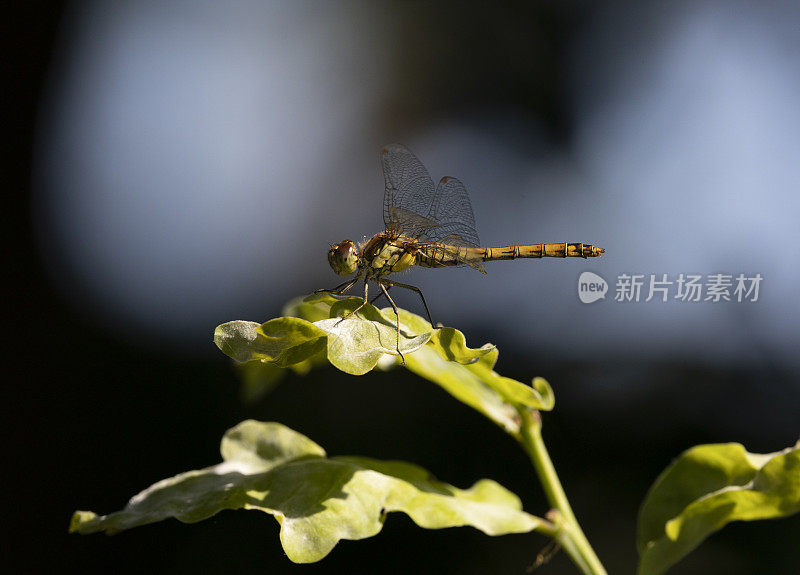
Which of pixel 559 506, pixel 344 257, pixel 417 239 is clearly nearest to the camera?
pixel 559 506

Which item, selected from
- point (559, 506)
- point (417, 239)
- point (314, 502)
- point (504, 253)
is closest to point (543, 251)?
point (504, 253)

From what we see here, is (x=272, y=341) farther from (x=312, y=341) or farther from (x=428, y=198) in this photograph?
(x=428, y=198)

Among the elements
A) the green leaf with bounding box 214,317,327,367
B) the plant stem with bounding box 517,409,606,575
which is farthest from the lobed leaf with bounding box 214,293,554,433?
the plant stem with bounding box 517,409,606,575

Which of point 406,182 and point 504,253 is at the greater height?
point 406,182

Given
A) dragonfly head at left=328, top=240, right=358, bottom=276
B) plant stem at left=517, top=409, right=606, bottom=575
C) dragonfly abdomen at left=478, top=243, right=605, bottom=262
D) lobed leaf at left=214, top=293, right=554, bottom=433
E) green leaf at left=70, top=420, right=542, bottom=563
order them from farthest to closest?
dragonfly abdomen at left=478, top=243, right=605, bottom=262, dragonfly head at left=328, top=240, right=358, bottom=276, plant stem at left=517, top=409, right=606, bottom=575, green leaf at left=70, top=420, right=542, bottom=563, lobed leaf at left=214, top=293, right=554, bottom=433

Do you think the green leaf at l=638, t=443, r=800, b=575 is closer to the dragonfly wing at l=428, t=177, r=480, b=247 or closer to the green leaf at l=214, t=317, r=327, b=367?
the green leaf at l=214, t=317, r=327, b=367

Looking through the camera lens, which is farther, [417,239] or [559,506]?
[417,239]
